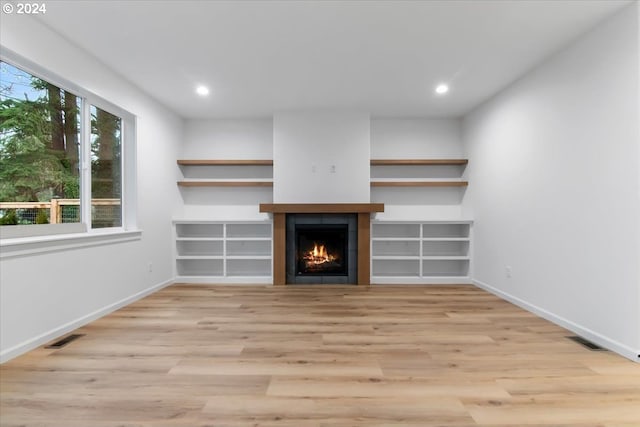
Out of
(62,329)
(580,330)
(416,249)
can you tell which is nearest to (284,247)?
(416,249)

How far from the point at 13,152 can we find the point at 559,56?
4558mm

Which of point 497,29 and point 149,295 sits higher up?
point 497,29

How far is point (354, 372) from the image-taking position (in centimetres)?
203

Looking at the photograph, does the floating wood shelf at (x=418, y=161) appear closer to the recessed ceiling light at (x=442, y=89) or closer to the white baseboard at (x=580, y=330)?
the recessed ceiling light at (x=442, y=89)

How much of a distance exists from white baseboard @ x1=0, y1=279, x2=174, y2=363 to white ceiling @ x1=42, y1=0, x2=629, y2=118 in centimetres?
237

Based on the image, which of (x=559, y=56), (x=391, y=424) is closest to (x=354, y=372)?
(x=391, y=424)

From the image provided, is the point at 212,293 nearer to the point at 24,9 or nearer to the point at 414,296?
the point at 414,296

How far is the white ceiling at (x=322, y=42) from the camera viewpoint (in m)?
2.31

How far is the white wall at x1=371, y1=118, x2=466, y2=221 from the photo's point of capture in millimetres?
4988

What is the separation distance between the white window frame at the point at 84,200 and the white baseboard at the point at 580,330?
424 centimetres

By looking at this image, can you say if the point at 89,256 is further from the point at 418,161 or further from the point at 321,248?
the point at 418,161

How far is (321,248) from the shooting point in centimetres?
482

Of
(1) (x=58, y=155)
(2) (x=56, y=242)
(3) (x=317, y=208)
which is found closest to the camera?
(2) (x=56, y=242)

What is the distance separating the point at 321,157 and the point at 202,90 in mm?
1736
